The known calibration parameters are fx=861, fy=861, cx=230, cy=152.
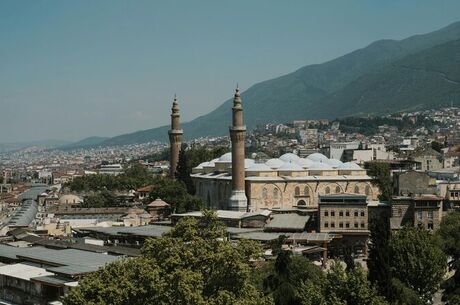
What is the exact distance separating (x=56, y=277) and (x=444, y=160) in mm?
61336

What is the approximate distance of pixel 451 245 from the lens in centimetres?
3934

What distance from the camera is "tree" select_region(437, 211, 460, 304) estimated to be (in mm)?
30841

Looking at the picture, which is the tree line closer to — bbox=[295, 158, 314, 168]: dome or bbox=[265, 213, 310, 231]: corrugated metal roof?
bbox=[265, 213, 310, 231]: corrugated metal roof

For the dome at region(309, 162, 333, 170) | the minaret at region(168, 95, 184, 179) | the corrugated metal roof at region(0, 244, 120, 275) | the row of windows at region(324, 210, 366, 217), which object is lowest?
the row of windows at region(324, 210, 366, 217)

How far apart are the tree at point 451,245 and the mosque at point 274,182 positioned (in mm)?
13104

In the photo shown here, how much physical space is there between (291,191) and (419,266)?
82.8 ft

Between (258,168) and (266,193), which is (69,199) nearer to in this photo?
(258,168)

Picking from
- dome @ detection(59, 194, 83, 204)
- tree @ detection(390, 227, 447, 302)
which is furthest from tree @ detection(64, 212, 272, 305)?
dome @ detection(59, 194, 83, 204)

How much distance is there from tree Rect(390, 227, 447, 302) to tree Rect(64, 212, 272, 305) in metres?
9.39

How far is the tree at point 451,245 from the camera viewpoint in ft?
101

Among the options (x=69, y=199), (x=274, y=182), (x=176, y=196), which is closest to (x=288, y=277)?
(x=274, y=182)

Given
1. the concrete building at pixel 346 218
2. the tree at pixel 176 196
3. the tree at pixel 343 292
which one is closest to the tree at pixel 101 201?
the tree at pixel 176 196

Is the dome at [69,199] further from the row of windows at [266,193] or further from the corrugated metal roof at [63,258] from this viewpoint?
the corrugated metal roof at [63,258]

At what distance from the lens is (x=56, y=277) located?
28.9 m
